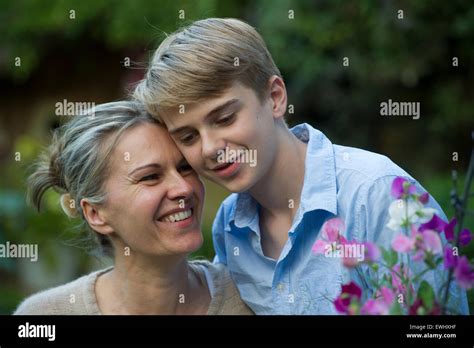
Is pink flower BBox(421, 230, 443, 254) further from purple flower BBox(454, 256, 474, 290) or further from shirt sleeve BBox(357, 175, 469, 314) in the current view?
shirt sleeve BBox(357, 175, 469, 314)

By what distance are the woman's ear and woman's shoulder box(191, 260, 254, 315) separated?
0.41 m

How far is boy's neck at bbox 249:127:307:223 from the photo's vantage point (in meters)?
2.59

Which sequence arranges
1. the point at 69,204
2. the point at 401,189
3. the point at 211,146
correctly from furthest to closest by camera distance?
the point at 69,204 → the point at 211,146 → the point at 401,189

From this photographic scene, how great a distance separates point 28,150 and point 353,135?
276 centimetres

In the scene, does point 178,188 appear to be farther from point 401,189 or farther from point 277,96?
point 401,189

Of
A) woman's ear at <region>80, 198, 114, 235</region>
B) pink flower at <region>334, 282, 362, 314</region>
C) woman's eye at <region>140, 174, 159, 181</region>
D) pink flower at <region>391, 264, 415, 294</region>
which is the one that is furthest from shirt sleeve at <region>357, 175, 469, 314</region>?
woman's ear at <region>80, 198, 114, 235</region>

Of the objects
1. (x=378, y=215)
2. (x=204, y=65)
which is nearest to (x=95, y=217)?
(x=204, y=65)

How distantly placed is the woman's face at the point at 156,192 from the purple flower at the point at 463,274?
113 cm

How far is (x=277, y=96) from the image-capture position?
8.69 ft
